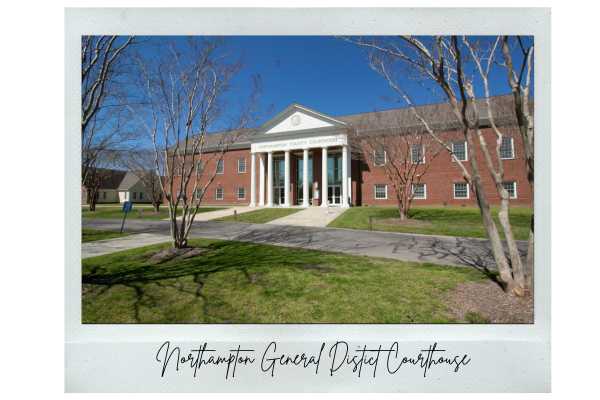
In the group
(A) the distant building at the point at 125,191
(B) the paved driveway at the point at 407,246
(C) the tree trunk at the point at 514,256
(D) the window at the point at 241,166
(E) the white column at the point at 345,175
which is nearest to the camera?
(C) the tree trunk at the point at 514,256

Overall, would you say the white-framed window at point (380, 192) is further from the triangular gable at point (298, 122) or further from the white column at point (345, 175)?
the triangular gable at point (298, 122)

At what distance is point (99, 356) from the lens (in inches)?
114

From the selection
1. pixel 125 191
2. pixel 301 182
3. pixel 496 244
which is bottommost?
pixel 496 244

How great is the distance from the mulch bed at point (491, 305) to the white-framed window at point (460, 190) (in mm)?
17758

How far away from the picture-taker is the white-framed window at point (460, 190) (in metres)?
18.4

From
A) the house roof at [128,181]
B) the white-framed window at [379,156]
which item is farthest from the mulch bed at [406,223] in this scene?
the house roof at [128,181]

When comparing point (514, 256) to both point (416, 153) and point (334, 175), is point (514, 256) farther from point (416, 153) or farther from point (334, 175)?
point (334, 175)

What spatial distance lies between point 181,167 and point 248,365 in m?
5.45

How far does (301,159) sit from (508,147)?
57.5 ft

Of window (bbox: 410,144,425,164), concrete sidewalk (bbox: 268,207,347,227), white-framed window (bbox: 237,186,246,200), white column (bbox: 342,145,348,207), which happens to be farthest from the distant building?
window (bbox: 410,144,425,164)

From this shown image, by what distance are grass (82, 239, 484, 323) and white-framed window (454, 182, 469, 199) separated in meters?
16.9

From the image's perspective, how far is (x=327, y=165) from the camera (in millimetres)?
21547

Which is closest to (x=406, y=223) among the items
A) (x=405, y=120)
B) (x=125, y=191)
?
(x=405, y=120)

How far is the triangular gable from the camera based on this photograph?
1820 cm
